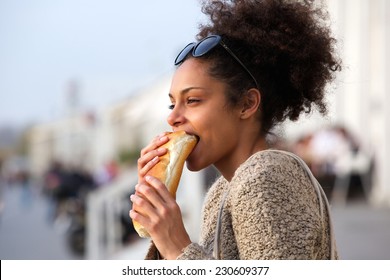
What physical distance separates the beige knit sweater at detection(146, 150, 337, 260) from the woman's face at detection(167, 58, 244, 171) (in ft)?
0.64

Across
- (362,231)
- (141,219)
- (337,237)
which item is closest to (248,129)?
(141,219)

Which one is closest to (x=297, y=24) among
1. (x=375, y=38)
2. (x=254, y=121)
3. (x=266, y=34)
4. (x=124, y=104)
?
(x=266, y=34)

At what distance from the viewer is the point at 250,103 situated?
91.0 inches

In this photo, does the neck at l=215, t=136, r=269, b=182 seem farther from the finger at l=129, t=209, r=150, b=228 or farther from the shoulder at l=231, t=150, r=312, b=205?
the finger at l=129, t=209, r=150, b=228

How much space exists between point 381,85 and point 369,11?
6.95ft

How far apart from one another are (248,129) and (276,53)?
23cm

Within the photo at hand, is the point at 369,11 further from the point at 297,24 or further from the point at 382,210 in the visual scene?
the point at 297,24

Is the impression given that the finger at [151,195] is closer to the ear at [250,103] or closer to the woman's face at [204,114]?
the woman's face at [204,114]

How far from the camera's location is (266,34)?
231 cm

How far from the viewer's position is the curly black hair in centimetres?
229

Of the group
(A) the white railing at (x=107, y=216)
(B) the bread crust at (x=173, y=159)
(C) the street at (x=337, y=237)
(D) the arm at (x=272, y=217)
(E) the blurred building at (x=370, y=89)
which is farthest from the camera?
(E) the blurred building at (x=370, y=89)

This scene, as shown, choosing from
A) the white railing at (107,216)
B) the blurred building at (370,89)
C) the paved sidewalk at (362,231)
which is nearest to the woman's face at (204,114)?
the white railing at (107,216)

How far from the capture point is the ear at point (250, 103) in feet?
7.54
